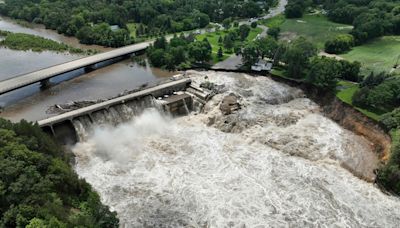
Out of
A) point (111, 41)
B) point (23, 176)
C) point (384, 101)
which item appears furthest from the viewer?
point (111, 41)

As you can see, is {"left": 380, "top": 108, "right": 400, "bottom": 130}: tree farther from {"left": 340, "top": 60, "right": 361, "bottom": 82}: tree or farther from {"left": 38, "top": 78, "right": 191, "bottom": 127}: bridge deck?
{"left": 38, "top": 78, "right": 191, "bottom": 127}: bridge deck

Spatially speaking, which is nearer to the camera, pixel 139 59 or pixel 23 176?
pixel 23 176

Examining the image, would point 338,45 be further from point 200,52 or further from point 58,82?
point 58,82

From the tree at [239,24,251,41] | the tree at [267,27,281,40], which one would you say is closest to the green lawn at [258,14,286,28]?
the tree at [267,27,281,40]

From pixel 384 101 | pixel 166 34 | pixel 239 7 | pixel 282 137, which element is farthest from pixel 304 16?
pixel 282 137

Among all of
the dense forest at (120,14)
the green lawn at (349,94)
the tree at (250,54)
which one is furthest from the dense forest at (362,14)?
the tree at (250,54)

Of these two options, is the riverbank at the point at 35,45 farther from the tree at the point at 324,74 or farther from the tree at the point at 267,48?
the tree at the point at 324,74

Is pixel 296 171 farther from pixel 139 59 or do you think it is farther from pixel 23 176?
pixel 139 59
